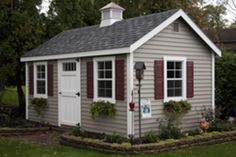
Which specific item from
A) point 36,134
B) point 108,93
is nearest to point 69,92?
point 36,134

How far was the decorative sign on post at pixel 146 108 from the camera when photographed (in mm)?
11961

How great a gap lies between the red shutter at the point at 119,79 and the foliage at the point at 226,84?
6.32 m

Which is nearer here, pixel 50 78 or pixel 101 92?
pixel 101 92

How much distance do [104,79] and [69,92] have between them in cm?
219

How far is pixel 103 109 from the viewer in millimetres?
12367

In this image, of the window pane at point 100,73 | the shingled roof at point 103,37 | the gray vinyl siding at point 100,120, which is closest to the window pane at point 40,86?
the shingled roof at point 103,37

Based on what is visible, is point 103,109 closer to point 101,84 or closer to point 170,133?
point 101,84

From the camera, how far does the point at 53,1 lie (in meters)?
19.5

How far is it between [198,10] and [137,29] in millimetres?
16636

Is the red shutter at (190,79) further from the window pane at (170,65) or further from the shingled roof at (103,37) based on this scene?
the shingled roof at (103,37)

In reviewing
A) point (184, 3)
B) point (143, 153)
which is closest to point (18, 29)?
point (143, 153)

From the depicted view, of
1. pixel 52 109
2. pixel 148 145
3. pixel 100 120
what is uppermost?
pixel 52 109

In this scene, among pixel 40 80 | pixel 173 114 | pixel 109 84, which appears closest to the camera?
pixel 109 84

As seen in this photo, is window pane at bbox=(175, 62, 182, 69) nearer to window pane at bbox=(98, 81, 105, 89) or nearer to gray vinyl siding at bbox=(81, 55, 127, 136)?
gray vinyl siding at bbox=(81, 55, 127, 136)
